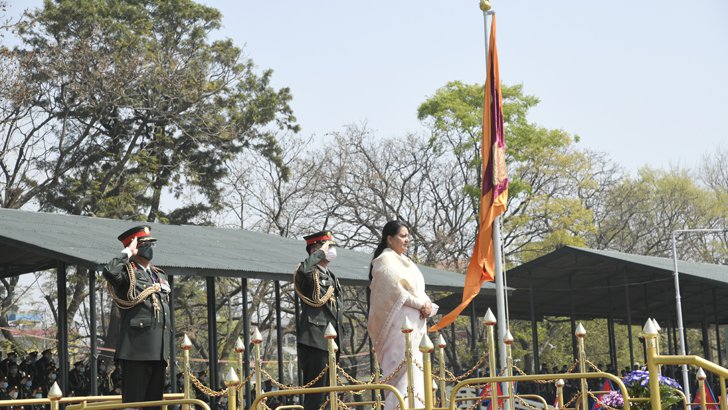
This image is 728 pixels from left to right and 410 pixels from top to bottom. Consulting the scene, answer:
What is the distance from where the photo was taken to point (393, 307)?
29.2 ft

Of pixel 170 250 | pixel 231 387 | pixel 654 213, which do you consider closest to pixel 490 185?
pixel 170 250

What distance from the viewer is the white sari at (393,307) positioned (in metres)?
8.86

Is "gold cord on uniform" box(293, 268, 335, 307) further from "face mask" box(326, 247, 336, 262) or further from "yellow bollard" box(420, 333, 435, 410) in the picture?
"yellow bollard" box(420, 333, 435, 410)

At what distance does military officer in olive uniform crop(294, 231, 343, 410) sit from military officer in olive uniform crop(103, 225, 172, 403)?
1.39m

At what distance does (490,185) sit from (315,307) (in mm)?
5729

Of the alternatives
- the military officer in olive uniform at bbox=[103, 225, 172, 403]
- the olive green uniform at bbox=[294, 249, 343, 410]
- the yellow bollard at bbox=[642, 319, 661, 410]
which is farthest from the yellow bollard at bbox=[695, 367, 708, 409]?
the military officer in olive uniform at bbox=[103, 225, 172, 403]

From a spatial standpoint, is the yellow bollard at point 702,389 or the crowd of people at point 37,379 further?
the crowd of people at point 37,379

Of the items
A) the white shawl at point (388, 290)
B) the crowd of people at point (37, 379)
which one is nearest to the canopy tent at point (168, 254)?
the crowd of people at point (37, 379)

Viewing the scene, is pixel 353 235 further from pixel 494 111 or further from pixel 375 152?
pixel 494 111

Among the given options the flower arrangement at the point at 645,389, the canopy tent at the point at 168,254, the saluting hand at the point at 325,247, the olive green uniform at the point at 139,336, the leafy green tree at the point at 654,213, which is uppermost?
the leafy green tree at the point at 654,213

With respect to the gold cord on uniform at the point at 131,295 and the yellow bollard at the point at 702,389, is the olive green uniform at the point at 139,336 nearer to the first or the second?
the gold cord on uniform at the point at 131,295

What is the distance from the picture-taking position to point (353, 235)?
37.3m

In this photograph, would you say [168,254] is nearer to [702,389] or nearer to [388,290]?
[388,290]

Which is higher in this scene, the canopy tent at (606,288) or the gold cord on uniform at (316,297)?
the canopy tent at (606,288)
